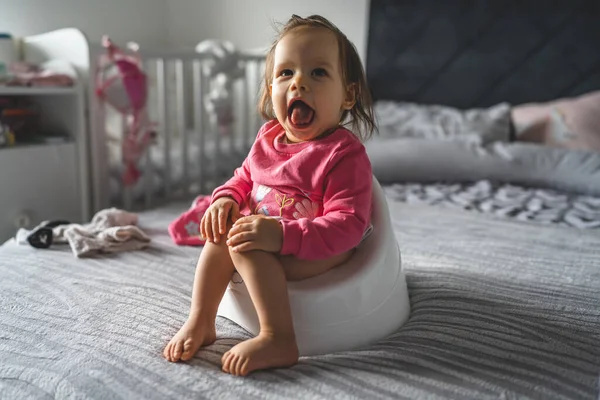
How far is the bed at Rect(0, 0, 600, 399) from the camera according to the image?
0.82 metres

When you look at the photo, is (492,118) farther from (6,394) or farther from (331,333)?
(6,394)

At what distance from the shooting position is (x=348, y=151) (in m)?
0.96

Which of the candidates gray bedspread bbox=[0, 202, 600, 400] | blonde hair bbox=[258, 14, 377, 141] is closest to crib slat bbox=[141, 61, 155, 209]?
gray bedspread bbox=[0, 202, 600, 400]

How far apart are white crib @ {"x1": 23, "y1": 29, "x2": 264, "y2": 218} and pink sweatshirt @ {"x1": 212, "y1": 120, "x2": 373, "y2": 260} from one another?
3.75 feet

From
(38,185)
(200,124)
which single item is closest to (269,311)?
(38,185)

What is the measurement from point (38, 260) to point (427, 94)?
6.64 feet

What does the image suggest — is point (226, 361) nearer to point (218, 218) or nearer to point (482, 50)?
point (218, 218)

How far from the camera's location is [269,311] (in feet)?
2.82

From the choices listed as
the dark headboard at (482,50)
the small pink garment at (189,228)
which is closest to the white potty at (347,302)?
the small pink garment at (189,228)

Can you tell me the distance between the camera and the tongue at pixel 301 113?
953mm

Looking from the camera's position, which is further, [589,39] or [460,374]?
[589,39]

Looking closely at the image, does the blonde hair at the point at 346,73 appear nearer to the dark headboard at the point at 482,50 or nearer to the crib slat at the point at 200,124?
the crib slat at the point at 200,124

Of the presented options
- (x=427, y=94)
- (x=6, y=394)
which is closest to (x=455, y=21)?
(x=427, y=94)

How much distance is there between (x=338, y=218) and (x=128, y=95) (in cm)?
139
